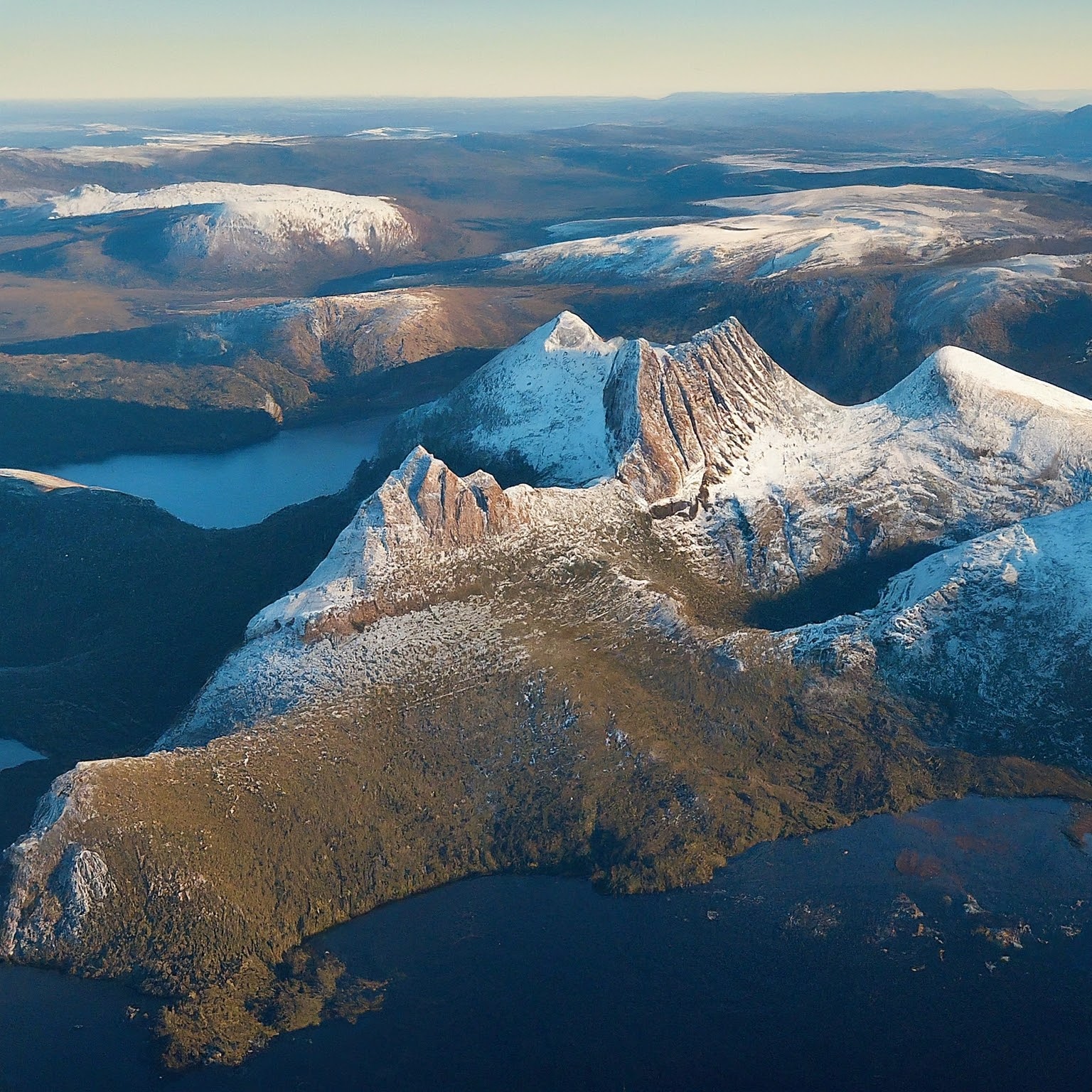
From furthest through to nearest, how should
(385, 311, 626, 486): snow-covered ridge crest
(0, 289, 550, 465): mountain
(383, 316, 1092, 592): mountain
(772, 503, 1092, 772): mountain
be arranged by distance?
(0, 289, 550, 465): mountain, (385, 311, 626, 486): snow-covered ridge crest, (383, 316, 1092, 592): mountain, (772, 503, 1092, 772): mountain

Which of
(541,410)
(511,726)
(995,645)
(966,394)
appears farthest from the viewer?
(541,410)

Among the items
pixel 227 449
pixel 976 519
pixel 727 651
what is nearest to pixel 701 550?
pixel 727 651

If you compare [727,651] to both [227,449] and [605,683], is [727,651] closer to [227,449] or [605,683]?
[605,683]

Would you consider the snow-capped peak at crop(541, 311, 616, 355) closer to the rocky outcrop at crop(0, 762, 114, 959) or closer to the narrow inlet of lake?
the narrow inlet of lake

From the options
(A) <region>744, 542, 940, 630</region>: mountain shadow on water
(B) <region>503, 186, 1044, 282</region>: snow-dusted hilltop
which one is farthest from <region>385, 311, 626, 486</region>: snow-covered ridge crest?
(B) <region>503, 186, 1044, 282</region>: snow-dusted hilltop

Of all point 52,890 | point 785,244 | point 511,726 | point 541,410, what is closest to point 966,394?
point 541,410

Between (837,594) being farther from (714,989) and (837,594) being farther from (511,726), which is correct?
(714,989)
